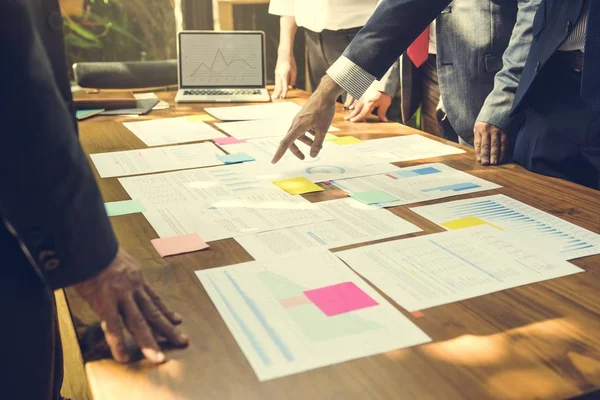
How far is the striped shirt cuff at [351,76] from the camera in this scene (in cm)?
159

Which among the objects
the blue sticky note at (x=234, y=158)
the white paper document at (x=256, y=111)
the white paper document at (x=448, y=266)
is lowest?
the white paper document at (x=448, y=266)

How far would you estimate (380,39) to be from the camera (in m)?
1.59

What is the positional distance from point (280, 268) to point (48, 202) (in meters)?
0.40

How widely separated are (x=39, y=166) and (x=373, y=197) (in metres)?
0.78

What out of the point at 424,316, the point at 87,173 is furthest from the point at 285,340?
the point at 87,173

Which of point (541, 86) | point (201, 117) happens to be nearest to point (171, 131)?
point (201, 117)

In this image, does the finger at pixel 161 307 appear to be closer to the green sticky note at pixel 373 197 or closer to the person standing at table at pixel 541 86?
the green sticky note at pixel 373 197

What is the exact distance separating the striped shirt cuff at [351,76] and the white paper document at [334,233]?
0.45m

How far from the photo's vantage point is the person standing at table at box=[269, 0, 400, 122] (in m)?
2.24

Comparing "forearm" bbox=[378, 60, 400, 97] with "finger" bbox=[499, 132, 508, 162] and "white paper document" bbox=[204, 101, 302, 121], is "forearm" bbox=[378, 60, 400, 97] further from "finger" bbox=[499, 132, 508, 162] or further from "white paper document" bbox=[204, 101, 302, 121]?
"finger" bbox=[499, 132, 508, 162]

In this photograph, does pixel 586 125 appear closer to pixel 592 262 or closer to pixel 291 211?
pixel 592 262

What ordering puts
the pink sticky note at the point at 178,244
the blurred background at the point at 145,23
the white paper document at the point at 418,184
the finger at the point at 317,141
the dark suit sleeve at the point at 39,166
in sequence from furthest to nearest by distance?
the blurred background at the point at 145,23, the finger at the point at 317,141, the white paper document at the point at 418,184, the pink sticky note at the point at 178,244, the dark suit sleeve at the point at 39,166

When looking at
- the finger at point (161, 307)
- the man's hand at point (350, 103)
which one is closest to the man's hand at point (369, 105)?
the man's hand at point (350, 103)

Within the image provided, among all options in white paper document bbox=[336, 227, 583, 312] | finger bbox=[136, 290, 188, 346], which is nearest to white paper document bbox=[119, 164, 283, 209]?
white paper document bbox=[336, 227, 583, 312]
